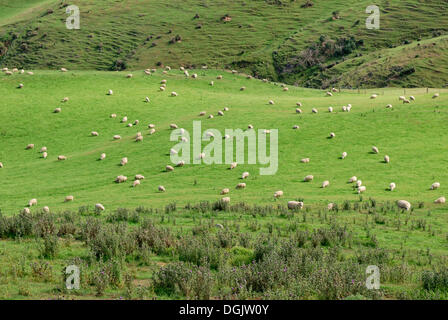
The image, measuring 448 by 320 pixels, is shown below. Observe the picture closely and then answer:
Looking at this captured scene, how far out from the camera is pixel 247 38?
104375mm

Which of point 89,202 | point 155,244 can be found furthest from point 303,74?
point 155,244

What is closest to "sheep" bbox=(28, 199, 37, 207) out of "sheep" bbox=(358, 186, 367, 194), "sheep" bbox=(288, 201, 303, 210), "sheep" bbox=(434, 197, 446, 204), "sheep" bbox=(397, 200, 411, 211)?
"sheep" bbox=(288, 201, 303, 210)

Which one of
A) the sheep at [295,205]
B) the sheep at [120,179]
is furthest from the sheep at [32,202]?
the sheep at [295,205]

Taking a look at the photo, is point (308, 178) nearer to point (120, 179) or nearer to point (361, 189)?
point (361, 189)

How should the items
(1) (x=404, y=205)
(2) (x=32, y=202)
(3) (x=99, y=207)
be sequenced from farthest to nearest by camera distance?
(2) (x=32, y=202), (3) (x=99, y=207), (1) (x=404, y=205)

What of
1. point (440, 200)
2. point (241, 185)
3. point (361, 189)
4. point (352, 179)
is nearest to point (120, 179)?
point (241, 185)

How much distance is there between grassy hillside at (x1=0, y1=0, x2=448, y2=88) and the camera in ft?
293

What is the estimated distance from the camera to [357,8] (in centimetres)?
11050

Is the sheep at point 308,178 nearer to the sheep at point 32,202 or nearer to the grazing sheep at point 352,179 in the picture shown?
the grazing sheep at point 352,179

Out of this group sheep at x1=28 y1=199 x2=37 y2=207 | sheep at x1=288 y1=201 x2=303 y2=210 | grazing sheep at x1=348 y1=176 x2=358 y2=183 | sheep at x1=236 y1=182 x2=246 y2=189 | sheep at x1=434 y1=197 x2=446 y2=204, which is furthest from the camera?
sheep at x1=236 y1=182 x2=246 y2=189

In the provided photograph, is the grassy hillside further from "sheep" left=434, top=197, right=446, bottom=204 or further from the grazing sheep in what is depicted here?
"sheep" left=434, top=197, right=446, bottom=204
